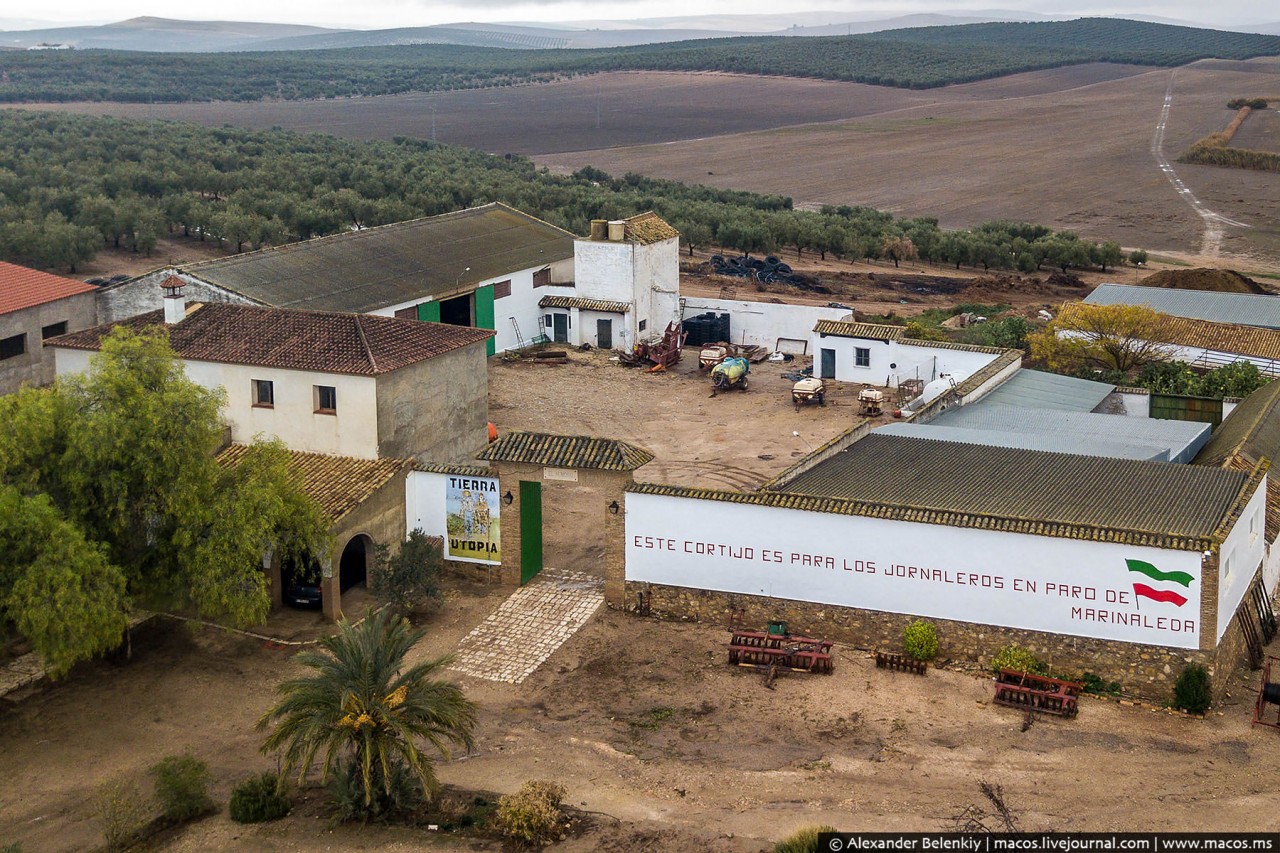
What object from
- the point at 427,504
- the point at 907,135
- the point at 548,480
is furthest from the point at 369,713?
the point at 907,135

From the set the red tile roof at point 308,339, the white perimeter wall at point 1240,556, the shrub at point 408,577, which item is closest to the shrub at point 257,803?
the shrub at point 408,577

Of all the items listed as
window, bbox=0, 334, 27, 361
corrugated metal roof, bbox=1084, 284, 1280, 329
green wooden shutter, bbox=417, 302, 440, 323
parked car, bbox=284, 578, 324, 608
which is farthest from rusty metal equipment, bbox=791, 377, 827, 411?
window, bbox=0, 334, 27, 361

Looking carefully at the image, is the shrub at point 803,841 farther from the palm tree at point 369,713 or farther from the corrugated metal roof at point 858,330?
the corrugated metal roof at point 858,330

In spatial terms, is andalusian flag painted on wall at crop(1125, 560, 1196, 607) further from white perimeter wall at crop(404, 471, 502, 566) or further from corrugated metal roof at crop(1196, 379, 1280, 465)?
white perimeter wall at crop(404, 471, 502, 566)

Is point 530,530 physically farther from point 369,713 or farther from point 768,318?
point 768,318

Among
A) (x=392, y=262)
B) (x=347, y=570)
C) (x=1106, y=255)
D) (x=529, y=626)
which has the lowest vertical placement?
(x=529, y=626)

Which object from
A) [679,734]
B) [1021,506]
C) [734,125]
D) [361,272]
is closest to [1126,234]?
[361,272]
